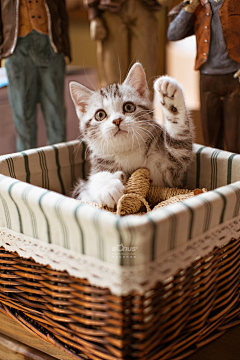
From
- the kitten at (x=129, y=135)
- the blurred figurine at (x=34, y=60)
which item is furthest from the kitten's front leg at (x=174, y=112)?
the blurred figurine at (x=34, y=60)

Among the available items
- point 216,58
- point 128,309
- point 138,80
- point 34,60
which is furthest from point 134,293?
point 34,60

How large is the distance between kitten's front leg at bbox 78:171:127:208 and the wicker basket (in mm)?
184

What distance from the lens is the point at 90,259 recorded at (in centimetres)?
60

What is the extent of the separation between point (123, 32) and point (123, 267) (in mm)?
1368

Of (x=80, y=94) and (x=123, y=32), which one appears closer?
(x=80, y=94)

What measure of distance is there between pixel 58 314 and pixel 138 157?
446 mm

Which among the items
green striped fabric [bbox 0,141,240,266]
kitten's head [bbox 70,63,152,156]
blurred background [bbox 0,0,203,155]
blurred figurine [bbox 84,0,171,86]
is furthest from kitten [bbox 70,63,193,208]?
blurred figurine [bbox 84,0,171,86]

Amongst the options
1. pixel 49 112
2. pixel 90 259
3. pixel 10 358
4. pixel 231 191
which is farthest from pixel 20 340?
pixel 49 112

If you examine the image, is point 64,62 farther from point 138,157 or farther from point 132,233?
point 132,233

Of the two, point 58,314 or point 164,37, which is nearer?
point 58,314


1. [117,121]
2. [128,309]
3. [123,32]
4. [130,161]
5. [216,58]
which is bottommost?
[128,309]

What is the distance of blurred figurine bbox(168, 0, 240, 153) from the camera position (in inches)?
39.9

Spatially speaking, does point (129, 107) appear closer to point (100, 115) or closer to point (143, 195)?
point (100, 115)

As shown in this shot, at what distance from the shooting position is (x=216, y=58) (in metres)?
1.08
